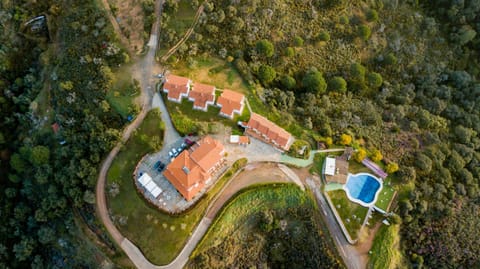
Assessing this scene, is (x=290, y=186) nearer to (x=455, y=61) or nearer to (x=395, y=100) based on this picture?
(x=395, y=100)

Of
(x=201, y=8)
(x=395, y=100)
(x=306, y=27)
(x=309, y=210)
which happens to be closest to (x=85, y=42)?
(x=201, y=8)

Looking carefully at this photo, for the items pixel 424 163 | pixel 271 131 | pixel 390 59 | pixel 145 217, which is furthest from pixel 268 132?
pixel 390 59

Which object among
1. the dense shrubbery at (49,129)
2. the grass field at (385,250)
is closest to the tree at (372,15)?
the grass field at (385,250)

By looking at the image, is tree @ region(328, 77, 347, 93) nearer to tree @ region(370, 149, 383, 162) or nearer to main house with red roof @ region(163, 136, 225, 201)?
tree @ region(370, 149, 383, 162)

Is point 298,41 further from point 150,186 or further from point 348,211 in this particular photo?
point 150,186

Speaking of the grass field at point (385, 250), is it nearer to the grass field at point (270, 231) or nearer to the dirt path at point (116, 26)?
the grass field at point (270, 231)

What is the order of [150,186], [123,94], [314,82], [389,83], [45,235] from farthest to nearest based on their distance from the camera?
[389,83] → [314,82] → [123,94] → [45,235] → [150,186]

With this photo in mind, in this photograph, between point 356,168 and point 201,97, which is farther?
point 356,168
